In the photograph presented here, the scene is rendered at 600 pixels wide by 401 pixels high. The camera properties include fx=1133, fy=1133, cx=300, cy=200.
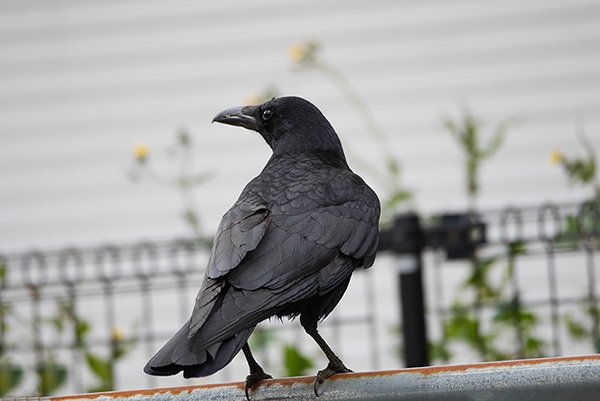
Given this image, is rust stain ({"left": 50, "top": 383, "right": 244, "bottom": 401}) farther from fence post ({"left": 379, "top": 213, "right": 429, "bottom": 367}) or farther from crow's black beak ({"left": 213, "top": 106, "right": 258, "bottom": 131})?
fence post ({"left": 379, "top": 213, "right": 429, "bottom": 367})

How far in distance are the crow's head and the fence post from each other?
1355mm

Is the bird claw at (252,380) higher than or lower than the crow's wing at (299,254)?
lower

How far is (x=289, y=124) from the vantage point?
141 inches

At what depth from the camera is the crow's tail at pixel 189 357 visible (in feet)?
7.76

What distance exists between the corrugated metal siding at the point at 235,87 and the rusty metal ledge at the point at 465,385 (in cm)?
515

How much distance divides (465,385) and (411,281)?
273 cm

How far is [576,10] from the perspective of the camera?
7.39 metres

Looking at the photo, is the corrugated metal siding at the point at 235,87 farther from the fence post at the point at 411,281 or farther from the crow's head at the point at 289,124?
the crow's head at the point at 289,124

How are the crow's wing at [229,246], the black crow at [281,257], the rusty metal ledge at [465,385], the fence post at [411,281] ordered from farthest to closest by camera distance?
1. the fence post at [411,281]
2. the crow's wing at [229,246]
3. the black crow at [281,257]
4. the rusty metal ledge at [465,385]

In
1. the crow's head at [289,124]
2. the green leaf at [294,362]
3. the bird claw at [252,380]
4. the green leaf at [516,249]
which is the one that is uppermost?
the crow's head at [289,124]

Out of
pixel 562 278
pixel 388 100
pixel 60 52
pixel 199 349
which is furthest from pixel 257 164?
pixel 199 349

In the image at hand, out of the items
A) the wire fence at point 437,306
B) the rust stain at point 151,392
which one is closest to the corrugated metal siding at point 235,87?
the wire fence at point 437,306

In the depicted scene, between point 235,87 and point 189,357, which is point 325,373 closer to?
point 189,357

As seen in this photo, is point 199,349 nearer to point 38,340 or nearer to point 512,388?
point 512,388
